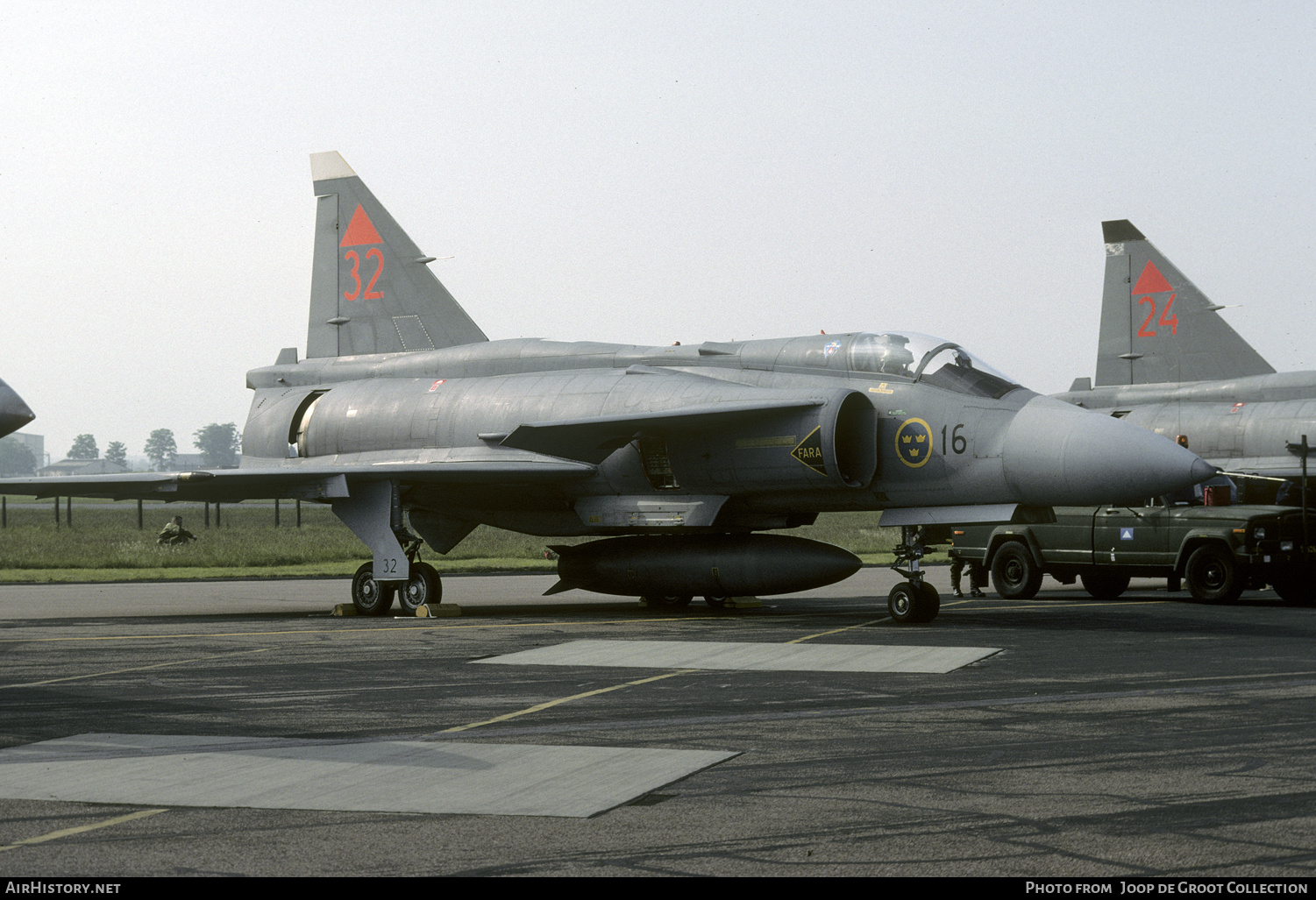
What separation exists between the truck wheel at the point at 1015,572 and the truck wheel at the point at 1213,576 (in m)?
2.27

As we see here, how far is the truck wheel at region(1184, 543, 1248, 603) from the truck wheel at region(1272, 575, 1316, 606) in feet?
2.01

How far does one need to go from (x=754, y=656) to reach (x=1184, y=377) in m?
18.2

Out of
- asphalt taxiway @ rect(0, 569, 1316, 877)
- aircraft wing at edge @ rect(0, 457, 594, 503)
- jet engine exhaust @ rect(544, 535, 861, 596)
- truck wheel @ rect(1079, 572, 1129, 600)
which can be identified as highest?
aircraft wing at edge @ rect(0, 457, 594, 503)

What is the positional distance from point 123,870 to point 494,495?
1365 cm

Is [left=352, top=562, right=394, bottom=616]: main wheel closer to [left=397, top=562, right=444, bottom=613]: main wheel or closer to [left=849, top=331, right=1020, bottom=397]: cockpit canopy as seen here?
[left=397, top=562, right=444, bottom=613]: main wheel

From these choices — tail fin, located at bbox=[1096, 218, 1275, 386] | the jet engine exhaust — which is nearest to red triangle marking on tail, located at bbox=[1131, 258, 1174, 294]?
tail fin, located at bbox=[1096, 218, 1275, 386]

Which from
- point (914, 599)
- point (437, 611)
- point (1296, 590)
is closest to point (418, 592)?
point (437, 611)

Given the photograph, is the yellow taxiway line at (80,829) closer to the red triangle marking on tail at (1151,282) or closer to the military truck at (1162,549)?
the military truck at (1162,549)

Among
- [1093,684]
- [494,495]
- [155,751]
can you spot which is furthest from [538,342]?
[155,751]

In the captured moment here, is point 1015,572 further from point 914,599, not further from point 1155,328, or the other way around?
point 1155,328

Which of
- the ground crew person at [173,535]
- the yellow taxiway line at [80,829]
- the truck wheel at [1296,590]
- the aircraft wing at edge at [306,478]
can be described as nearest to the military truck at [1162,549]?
the truck wheel at [1296,590]

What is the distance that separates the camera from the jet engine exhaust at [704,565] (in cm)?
1555

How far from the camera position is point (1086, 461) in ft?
46.0

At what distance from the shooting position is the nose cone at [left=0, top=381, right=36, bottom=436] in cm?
802
